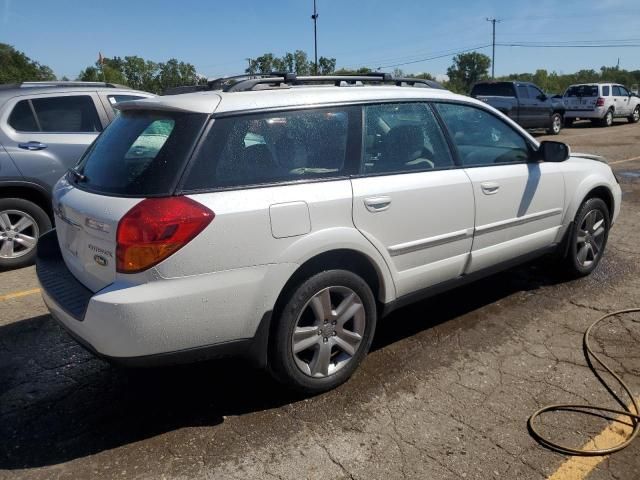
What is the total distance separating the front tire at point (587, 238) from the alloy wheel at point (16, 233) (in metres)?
Answer: 5.13

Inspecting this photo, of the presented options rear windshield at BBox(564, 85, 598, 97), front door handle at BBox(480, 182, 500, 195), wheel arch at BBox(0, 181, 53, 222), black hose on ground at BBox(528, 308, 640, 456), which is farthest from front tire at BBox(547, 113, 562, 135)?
wheel arch at BBox(0, 181, 53, 222)

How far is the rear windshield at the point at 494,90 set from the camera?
1816 cm

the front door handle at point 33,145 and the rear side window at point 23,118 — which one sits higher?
the rear side window at point 23,118

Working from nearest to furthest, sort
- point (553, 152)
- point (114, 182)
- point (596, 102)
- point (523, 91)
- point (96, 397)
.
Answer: point (114, 182) → point (96, 397) → point (553, 152) → point (523, 91) → point (596, 102)

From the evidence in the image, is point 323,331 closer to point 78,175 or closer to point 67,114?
point 78,175

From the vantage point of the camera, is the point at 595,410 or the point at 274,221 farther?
the point at 595,410

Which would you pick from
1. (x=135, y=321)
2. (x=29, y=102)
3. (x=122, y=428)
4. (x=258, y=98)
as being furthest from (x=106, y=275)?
(x=29, y=102)

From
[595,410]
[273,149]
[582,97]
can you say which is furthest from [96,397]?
[582,97]

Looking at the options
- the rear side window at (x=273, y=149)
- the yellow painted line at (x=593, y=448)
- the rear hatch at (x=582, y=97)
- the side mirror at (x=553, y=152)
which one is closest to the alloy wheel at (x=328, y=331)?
the rear side window at (x=273, y=149)

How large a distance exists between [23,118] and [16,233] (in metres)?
1.18

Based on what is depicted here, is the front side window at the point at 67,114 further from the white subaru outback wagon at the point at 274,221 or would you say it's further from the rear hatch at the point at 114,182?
the rear hatch at the point at 114,182

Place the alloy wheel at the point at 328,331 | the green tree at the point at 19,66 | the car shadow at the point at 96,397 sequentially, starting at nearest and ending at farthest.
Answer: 1. the car shadow at the point at 96,397
2. the alloy wheel at the point at 328,331
3. the green tree at the point at 19,66

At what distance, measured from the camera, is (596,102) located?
22.2m

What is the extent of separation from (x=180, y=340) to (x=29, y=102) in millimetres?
4306
